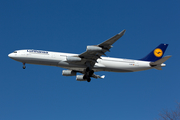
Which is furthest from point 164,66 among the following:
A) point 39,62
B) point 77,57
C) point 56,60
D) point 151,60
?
point 39,62

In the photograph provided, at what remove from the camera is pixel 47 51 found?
43.9 m

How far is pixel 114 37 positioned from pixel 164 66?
14.1m

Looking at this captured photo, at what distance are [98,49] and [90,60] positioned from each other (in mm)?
4590

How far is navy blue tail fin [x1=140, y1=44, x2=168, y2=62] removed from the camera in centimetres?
4903

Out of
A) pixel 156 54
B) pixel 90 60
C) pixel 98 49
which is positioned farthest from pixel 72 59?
pixel 156 54

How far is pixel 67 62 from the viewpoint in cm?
4319

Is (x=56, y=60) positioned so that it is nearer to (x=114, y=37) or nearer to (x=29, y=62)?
(x=29, y=62)

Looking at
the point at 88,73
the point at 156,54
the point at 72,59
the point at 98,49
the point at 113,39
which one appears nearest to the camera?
the point at 113,39

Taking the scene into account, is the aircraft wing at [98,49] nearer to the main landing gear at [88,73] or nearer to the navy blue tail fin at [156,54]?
the main landing gear at [88,73]

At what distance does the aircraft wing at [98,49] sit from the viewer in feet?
126

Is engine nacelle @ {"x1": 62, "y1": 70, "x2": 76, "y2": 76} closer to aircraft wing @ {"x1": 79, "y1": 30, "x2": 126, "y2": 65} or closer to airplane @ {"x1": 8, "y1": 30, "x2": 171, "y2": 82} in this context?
airplane @ {"x1": 8, "y1": 30, "x2": 171, "y2": 82}

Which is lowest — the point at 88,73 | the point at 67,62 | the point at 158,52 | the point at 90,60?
the point at 88,73

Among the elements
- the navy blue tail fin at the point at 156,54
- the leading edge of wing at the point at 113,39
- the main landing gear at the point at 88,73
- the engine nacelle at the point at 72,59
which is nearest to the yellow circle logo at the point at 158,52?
the navy blue tail fin at the point at 156,54

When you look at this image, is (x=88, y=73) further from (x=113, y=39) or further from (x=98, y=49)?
(x=113, y=39)
